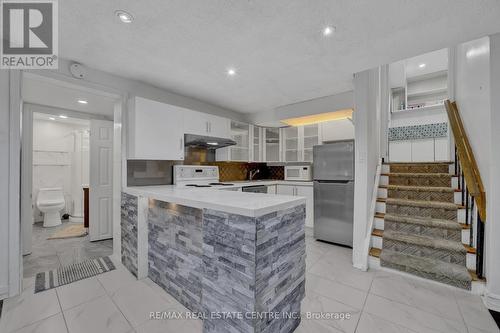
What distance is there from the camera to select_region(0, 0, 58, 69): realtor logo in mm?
1530

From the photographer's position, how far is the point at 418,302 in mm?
1856

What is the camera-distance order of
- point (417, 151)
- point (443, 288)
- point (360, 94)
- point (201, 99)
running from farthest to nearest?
point (417, 151) → point (201, 99) → point (360, 94) → point (443, 288)

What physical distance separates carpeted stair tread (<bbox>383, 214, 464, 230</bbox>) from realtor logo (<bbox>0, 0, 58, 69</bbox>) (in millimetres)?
3942

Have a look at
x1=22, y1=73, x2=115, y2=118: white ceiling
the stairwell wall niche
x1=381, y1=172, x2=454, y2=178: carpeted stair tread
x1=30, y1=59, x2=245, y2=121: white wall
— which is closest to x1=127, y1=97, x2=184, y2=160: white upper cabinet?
x1=30, y1=59, x2=245, y2=121: white wall

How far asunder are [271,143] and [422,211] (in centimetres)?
290

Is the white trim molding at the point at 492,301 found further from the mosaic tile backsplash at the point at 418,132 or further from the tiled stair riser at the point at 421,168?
the mosaic tile backsplash at the point at 418,132

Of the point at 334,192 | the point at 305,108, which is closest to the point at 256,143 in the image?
the point at 305,108

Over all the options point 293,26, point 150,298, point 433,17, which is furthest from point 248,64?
point 150,298

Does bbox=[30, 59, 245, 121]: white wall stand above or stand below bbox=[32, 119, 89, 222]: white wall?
above

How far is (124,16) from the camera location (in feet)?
5.12

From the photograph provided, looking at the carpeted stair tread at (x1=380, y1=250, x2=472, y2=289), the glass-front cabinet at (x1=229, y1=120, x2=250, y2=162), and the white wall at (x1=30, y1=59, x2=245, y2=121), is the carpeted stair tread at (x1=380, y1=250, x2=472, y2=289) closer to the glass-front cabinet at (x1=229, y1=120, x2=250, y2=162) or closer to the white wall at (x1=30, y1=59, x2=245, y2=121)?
the glass-front cabinet at (x1=229, y1=120, x2=250, y2=162)

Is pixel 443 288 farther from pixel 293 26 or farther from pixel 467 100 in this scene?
pixel 293 26

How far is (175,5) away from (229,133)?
2455mm

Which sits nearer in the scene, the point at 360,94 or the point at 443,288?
the point at 443,288
